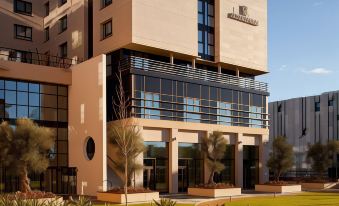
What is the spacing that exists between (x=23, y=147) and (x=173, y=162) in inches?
633

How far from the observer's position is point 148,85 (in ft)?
146

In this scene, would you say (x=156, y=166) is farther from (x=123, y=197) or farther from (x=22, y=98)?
(x=22, y=98)

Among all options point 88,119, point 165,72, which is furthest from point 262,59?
point 88,119

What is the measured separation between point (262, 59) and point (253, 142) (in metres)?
10.7

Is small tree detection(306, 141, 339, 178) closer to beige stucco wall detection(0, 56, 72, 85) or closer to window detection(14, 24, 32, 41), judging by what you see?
beige stucco wall detection(0, 56, 72, 85)

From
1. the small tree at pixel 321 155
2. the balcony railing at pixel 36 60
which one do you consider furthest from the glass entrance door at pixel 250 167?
the balcony railing at pixel 36 60

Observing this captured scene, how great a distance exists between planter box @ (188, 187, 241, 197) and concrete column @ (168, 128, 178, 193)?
257 cm

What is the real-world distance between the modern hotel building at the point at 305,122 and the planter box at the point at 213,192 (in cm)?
4209

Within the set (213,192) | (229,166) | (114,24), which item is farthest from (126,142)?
(229,166)

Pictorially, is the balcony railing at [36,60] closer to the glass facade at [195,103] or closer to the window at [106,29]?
the window at [106,29]

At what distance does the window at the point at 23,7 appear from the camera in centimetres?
5753

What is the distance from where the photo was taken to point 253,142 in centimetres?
5509

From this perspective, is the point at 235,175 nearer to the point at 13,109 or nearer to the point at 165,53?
the point at 165,53

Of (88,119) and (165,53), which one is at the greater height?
(165,53)
